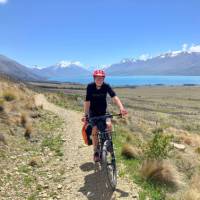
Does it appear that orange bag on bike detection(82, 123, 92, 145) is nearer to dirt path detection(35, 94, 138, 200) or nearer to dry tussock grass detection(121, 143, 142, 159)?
dirt path detection(35, 94, 138, 200)

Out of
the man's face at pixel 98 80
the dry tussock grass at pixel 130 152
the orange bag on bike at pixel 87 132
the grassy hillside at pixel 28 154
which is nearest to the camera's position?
the man's face at pixel 98 80

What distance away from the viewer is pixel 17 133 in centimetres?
1625

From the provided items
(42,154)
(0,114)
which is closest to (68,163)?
(42,154)

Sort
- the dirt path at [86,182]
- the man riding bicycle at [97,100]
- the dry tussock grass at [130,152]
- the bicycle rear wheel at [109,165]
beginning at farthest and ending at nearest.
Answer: the dry tussock grass at [130,152] < the man riding bicycle at [97,100] < the dirt path at [86,182] < the bicycle rear wheel at [109,165]

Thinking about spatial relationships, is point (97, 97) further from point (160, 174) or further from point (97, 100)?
point (160, 174)

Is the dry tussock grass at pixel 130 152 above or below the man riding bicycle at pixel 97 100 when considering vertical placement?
below

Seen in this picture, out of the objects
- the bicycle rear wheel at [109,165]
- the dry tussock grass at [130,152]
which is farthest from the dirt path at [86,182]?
the dry tussock grass at [130,152]

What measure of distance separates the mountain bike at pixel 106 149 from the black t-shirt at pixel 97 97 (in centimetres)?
35

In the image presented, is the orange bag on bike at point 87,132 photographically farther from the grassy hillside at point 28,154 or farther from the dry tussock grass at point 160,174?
the dry tussock grass at point 160,174

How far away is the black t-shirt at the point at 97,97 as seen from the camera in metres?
9.19

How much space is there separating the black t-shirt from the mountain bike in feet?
1.13

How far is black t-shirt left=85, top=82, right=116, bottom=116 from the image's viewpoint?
362 inches

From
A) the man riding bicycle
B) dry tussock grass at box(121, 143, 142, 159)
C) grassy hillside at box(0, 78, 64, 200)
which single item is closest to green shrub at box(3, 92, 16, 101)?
grassy hillside at box(0, 78, 64, 200)

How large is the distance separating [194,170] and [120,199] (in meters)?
4.62
